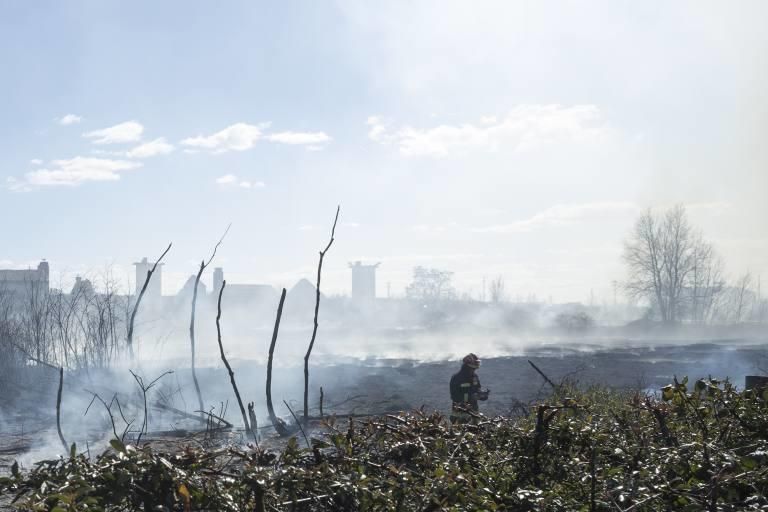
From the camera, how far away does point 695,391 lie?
128 inches

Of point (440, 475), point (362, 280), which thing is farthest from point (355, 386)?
point (362, 280)

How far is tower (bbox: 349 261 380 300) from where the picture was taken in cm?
6969

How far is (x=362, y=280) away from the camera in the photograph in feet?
231

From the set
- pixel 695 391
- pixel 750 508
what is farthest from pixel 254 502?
pixel 695 391

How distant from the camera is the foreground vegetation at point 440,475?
220 centimetres

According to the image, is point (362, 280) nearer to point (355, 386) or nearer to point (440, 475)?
point (355, 386)

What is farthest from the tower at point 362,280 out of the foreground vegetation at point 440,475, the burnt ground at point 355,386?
the foreground vegetation at point 440,475

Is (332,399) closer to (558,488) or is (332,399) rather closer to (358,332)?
(558,488)

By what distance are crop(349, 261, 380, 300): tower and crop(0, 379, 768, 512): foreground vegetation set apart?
217 feet

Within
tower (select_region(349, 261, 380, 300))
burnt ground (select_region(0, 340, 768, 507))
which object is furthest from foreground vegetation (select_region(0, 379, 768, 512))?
tower (select_region(349, 261, 380, 300))

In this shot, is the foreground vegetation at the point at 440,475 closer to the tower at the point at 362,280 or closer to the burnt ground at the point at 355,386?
the burnt ground at the point at 355,386

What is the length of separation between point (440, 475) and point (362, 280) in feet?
224

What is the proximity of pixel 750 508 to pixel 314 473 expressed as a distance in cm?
139

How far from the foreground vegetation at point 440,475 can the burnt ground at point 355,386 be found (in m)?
4.47
